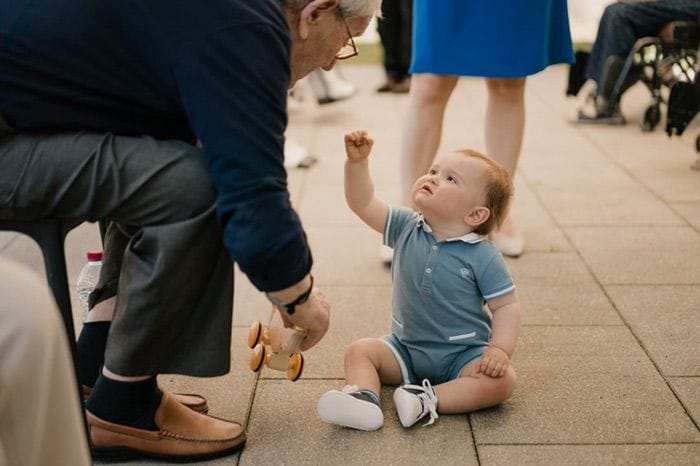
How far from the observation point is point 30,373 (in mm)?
1239

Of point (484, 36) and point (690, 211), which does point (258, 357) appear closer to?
point (484, 36)

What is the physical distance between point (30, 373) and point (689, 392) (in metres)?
1.69

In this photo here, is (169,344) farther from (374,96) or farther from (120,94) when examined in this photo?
(374,96)

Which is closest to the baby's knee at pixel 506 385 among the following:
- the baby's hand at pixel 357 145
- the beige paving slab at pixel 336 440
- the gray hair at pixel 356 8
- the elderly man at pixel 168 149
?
the beige paving slab at pixel 336 440

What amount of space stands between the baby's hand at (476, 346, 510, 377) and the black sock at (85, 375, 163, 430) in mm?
754

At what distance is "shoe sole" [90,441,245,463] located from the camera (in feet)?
6.62

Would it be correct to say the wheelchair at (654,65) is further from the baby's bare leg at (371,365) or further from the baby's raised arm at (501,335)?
the baby's bare leg at (371,365)

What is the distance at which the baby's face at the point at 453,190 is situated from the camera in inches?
90.4

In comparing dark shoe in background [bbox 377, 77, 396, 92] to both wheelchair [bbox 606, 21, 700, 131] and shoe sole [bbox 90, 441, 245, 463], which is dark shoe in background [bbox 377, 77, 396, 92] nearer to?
wheelchair [bbox 606, 21, 700, 131]

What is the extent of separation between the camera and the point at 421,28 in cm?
321

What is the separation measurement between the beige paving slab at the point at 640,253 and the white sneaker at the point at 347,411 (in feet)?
4.11

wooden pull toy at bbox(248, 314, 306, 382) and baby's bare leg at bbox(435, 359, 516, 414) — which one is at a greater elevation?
wooden pull toy at bbox(248, 314, 306, 382)

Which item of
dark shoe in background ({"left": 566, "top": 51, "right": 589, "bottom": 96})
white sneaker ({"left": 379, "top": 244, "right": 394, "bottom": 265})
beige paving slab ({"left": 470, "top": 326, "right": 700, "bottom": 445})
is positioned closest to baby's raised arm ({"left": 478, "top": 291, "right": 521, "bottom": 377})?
beige paving slab ({"left": 470, "top": 326, "right": 700, "bottom": 445})

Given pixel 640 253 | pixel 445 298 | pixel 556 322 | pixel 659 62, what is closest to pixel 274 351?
pixel 445 298
